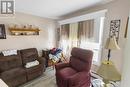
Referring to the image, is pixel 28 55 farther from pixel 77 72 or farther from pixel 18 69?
pixel 77 72

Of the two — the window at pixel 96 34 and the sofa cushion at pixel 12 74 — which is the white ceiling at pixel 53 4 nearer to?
the window at pixel 96 34

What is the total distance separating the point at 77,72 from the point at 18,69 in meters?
1.71

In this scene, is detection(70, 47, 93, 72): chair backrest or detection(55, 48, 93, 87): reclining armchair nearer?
detection(55, 48, 93, 87): reclining armchair

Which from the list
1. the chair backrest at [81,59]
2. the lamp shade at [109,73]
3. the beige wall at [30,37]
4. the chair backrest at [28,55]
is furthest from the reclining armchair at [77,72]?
the beige wall at [30,37]

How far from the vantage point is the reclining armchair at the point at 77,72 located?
7.55 feet

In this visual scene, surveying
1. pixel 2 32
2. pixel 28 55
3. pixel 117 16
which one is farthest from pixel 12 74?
pixel 117 16

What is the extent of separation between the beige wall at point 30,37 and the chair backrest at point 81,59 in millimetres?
1876

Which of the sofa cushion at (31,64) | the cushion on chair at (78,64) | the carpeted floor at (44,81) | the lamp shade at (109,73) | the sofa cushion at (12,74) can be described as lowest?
the carpeted floor at (44,81)


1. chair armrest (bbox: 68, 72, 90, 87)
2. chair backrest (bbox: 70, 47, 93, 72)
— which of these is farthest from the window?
chair armrest (bbox: 68, 72, 90, 87)

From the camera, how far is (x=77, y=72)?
2.72m

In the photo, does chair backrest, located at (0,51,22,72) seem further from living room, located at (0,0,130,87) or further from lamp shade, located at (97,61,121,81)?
lamp shade, located at (97,61,121,81)

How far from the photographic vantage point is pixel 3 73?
8.57 ft

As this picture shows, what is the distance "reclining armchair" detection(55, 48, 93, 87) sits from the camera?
2303 mm

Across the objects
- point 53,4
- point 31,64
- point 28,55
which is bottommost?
point 31,64
